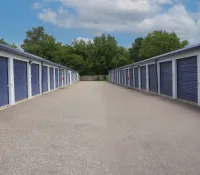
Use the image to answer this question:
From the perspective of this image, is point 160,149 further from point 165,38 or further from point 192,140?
point 165,38

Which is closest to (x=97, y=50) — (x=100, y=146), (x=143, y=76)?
(x=143, y=76)

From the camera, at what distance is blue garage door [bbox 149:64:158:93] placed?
20562 millimetres

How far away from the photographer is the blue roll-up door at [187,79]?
506 inches

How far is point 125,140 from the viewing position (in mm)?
6074

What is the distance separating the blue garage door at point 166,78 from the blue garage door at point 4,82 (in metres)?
9.76

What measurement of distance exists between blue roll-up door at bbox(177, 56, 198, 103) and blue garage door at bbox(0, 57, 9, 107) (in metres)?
9.09

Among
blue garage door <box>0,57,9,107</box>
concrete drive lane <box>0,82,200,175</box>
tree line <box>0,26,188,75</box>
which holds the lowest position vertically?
concrete drive lane <box>0,82,200,175</box>

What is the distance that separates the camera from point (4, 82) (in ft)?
41.5

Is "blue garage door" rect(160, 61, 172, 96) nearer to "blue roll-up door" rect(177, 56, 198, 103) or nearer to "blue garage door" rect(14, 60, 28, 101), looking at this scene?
"blue roll-up door" rect(177, 56, 198, 103)

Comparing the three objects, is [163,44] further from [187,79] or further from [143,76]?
[187,79]

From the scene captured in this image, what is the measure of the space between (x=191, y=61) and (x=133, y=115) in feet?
17.6

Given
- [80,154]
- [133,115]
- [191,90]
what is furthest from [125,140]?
A: [191,90]

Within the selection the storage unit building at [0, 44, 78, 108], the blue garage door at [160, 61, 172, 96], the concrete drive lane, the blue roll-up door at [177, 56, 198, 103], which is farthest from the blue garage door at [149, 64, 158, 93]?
the concrete drive lane

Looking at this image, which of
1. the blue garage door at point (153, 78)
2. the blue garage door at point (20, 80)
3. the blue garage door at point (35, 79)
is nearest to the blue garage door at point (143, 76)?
the blue garage door at point (153, 78)
